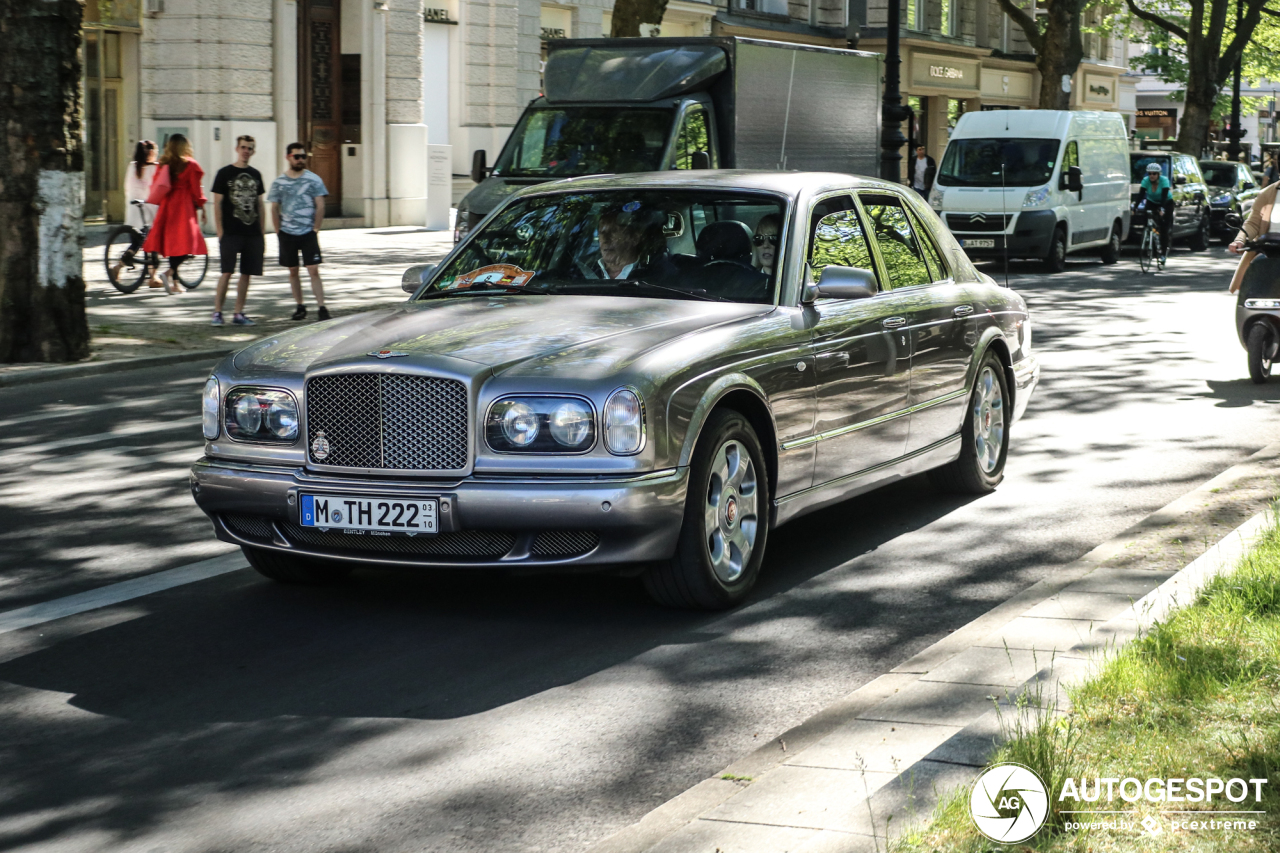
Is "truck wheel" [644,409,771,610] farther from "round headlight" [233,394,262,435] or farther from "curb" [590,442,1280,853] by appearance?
"round headlight" [233,394,262,435]

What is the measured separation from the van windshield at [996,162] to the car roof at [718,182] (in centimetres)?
2001

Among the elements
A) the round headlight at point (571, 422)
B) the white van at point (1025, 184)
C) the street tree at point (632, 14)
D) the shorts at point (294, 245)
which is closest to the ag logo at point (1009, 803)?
the round headlight at point (571, 422)

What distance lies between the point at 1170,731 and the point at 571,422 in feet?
7.40

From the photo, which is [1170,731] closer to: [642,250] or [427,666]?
[427,666]

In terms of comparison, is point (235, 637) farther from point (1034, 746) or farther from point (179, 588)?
point (1034, 746)

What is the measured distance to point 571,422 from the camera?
579cm

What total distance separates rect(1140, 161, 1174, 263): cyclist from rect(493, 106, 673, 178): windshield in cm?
1084

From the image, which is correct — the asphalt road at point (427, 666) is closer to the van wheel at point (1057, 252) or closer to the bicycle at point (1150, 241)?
the van wheel at point (1057, 252)

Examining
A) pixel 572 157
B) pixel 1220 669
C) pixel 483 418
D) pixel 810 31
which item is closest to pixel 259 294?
pixel 572 157

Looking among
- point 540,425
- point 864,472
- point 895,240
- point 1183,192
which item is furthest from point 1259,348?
point 1183,192

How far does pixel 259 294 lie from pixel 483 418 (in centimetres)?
1530

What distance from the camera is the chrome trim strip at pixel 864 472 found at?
6754 mm

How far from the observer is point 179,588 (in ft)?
22.1

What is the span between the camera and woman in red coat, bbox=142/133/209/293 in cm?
1936
